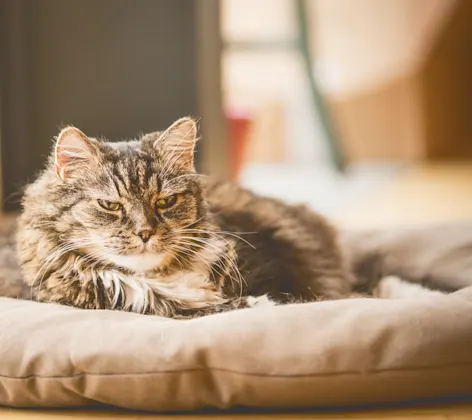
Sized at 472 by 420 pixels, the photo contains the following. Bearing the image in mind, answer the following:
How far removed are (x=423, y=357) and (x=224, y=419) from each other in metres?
0.35

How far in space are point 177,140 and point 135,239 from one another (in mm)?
225

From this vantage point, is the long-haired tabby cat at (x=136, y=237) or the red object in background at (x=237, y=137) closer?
the long-haired tabby cat at (x=136, y=237)

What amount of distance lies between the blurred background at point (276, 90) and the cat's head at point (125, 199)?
0.57ft

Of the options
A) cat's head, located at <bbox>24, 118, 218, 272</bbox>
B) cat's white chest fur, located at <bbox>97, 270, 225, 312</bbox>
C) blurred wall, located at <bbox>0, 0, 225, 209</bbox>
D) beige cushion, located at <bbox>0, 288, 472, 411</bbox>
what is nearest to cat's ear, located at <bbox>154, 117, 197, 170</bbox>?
cat's head, located at <bbox>24, 118, 218, 272</bbox>

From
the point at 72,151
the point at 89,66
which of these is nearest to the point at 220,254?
the point at 72,151

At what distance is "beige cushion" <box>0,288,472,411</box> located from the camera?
1168mm

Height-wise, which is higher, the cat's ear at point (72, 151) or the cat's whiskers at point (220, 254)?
the cat's ear at point (72, 151)

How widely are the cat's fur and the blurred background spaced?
0.19 metres

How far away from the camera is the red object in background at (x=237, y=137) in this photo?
135 inches

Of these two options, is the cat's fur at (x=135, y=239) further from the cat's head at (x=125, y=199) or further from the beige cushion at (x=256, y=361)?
the beige cushion at (x=256, y=361)

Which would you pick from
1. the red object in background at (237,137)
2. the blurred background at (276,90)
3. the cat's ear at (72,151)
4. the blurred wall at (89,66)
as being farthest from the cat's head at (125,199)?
the red object in background at (237,137)

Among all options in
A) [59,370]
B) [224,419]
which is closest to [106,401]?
[59,370]

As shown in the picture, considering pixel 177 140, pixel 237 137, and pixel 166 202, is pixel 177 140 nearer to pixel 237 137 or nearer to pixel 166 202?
pixel 166 202

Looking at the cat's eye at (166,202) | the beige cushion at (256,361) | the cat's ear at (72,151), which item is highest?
the cat's ear at (72,151)
